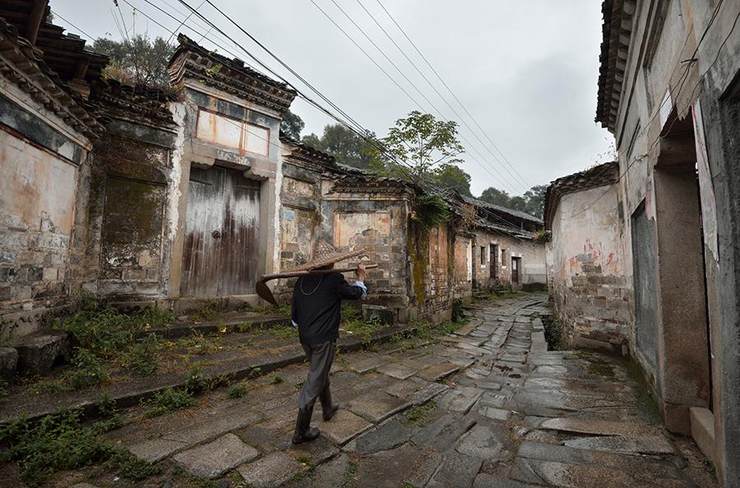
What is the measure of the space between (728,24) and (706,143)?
0.72 metres

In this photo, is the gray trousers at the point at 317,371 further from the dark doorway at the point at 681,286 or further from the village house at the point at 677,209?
the dark doorway at the point at 681,286

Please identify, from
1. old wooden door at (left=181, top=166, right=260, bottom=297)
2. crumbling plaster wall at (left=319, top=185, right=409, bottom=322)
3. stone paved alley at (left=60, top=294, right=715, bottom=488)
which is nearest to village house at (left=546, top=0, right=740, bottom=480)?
stone paved alley at (left=60, top=294, right=715, bottom=488)

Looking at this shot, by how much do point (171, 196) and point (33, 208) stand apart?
7.36 feet

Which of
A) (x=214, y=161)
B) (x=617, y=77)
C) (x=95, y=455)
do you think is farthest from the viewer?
(x=214, y=161)

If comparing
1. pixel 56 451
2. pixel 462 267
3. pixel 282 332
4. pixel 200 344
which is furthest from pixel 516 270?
pixel 56 451

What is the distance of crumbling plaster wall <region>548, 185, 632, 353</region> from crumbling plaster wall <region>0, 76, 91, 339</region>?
8561 mm

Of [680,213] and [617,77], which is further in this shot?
[617,77]

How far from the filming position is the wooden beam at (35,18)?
435 cm

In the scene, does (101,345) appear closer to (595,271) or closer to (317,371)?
(317,371)

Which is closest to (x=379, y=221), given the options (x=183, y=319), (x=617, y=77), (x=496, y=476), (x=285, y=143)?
(x=285, y=143)

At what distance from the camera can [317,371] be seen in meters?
3.05

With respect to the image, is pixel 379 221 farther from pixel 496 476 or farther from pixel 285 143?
pixel 496 476

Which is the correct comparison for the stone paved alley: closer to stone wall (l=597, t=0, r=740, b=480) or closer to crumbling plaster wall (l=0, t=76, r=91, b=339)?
stone wall (l=597, t=0, r=740, b=480)

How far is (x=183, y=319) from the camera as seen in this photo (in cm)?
604
